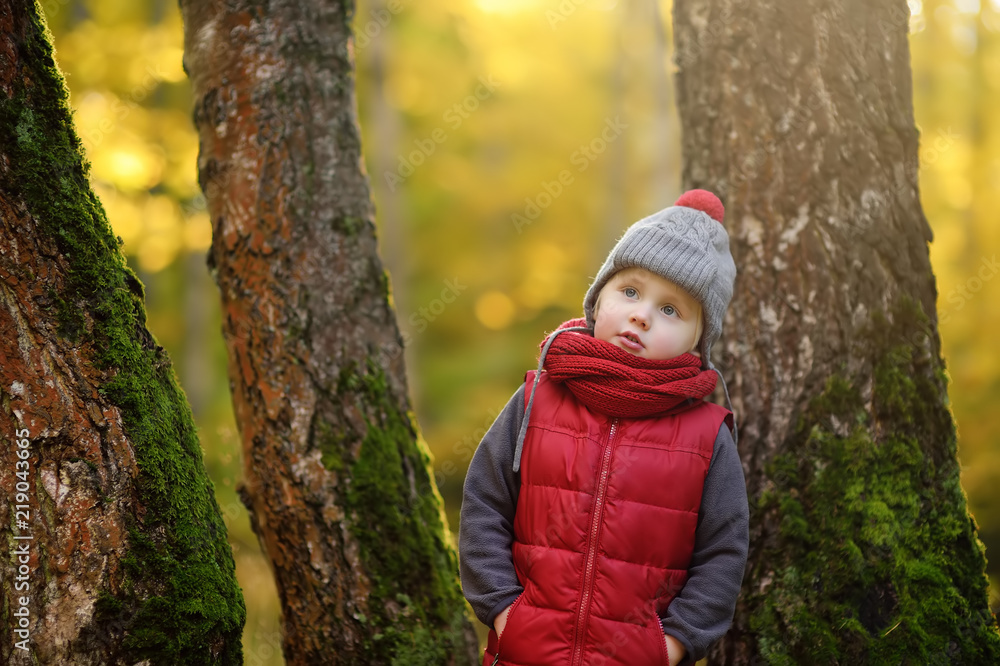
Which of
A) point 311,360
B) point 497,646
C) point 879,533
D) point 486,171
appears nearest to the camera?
point 497,646

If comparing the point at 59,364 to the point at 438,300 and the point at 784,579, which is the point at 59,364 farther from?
the point at 438,300

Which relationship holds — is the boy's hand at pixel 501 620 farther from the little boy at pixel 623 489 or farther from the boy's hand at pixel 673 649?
the boy's hand at pixel 673 649

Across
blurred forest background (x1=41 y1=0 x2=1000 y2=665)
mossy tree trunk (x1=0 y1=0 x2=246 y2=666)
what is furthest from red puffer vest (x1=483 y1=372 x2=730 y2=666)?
blurred forest background (x1=41 y1=0 x2=1000 y2=665)

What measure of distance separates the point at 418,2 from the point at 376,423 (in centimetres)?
886

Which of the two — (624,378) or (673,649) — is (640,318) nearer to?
(624,378)

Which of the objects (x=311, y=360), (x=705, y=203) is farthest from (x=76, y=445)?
(x=705, y=203)

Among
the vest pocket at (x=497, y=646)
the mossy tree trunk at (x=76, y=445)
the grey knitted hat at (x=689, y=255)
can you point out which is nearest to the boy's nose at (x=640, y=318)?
the grey knitted hat at (x=689, y=255)

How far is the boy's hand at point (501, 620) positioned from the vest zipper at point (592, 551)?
0.21 m

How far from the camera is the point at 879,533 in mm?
2510

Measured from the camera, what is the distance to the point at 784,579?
2564 millimetres

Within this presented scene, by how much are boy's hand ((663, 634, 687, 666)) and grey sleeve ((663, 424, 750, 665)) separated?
0.01 m

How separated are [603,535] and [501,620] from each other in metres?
0.39

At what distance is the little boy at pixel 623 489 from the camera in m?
1.95

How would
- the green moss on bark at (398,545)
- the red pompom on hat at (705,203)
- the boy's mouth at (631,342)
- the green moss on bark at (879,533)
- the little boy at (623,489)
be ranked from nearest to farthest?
the little boy at (623,489)
the boy's mouth at (631,342)
the red pompom on hat at (705,203)
the green moss on bark at (879,533)
the green moss on bark at (398,545)
